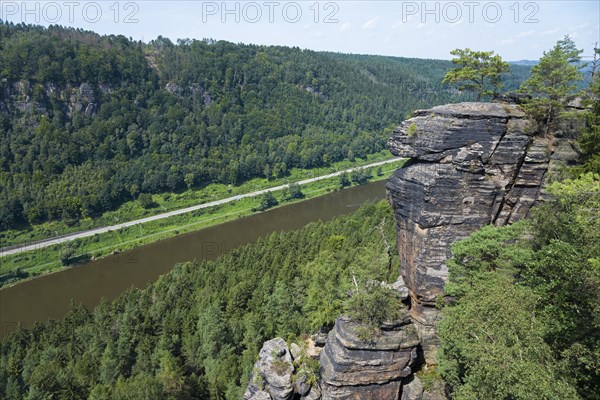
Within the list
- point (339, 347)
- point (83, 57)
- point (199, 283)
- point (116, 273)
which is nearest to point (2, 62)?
point (83, 57)

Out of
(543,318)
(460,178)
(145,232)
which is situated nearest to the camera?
(543,318)

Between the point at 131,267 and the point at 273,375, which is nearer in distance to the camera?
the point at 273,375

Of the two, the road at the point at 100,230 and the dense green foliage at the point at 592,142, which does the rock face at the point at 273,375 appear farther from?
the road at the point at 100,230

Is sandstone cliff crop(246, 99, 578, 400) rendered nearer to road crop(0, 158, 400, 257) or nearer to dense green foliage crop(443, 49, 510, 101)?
dense green foliage crop(443, 49, 510, 101)

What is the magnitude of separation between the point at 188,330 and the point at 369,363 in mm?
21826

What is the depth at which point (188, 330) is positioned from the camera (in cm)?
3725

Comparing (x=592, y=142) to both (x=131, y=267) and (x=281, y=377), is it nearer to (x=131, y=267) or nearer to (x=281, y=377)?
(x=281, y=377)

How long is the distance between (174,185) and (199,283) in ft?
170

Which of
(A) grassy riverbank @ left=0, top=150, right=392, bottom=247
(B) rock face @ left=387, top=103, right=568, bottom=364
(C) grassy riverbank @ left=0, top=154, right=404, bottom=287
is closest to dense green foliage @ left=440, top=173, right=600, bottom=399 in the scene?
(B) rock face @ left=387, top=103, right=568, bottom=364

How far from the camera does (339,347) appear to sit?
21.7m

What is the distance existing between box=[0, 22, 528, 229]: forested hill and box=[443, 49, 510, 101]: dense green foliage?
244ft

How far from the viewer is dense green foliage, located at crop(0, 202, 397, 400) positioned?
96.9 feet

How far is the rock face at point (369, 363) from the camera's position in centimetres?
2127

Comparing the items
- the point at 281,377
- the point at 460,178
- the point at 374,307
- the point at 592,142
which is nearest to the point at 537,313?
the point at 374,307
